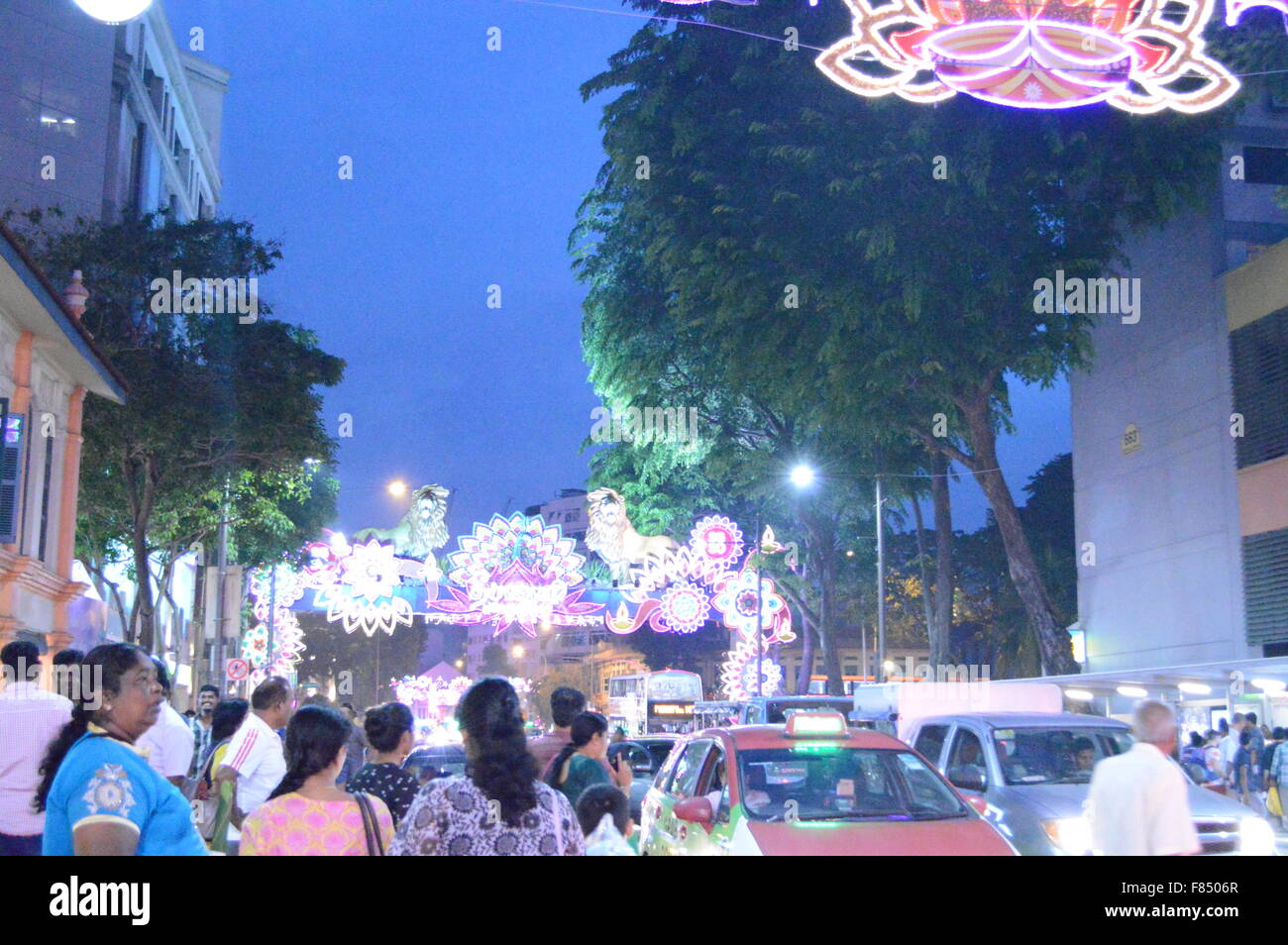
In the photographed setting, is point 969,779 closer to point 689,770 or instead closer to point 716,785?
point 689,770

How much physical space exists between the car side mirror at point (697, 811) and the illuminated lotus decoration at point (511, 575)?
2652 cm

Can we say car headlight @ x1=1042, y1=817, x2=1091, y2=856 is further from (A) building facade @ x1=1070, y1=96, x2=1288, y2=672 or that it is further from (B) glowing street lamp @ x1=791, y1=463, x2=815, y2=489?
(B) glowing street lamp @ x1=791, y1=463, x2=815, y2=489

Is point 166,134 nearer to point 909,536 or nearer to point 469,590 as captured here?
point 469,590

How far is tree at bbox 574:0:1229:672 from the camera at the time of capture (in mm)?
23953

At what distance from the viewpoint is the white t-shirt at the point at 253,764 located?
24.8 feet

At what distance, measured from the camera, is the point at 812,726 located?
873cm

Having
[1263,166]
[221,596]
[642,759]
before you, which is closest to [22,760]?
[642,759]

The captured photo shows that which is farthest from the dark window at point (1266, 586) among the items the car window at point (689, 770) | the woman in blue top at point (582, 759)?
the woman in blue top at point (582, 759)

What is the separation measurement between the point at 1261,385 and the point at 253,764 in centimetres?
2166

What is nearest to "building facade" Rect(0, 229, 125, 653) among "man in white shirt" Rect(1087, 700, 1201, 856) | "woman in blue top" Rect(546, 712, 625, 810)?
"woman in blue top" Rect(546, 712, 625, 810)

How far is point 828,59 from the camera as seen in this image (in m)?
15.3

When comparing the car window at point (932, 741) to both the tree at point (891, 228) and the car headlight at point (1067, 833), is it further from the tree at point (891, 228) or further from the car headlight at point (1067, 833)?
the tree at point (891, 228)

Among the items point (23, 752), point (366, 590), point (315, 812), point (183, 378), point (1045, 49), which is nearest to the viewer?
point (315, 812)

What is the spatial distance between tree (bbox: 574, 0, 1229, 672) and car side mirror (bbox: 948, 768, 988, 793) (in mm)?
13030
